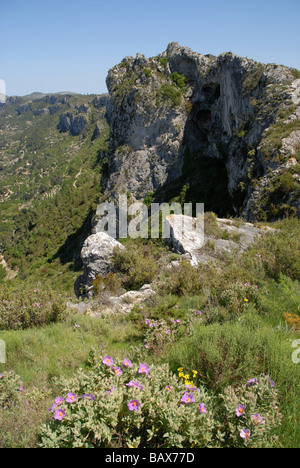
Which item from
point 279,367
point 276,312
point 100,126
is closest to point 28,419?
point 279,367

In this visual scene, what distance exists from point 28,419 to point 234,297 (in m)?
2.81

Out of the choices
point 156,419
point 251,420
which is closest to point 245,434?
point 251,420

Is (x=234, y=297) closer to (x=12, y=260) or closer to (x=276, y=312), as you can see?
(x=276, y=312)

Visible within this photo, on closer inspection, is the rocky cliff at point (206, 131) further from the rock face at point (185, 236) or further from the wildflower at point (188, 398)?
the wildflower at point (188, 398)

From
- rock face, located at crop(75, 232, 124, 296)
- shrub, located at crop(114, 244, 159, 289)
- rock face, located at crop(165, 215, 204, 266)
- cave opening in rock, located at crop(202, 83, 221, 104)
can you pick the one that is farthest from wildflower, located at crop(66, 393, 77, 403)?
cave opening in rock, located at crop(202, 83, 221, 104)

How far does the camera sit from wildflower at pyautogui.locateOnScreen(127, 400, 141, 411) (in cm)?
162

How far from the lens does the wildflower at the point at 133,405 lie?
5.31ft

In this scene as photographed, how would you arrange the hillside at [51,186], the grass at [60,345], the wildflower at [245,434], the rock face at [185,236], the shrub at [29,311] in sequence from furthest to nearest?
the hillside at [51,186]
the rock face at [185,236]
the shrub at [29,311]
the grass at [60,345]
the wildflower at [245,434]

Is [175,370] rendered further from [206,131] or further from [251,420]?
[206,131]

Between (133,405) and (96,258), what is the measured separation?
7.01 metres

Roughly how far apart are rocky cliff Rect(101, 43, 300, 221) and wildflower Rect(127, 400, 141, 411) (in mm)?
12582

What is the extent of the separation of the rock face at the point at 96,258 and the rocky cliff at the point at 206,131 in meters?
8.51

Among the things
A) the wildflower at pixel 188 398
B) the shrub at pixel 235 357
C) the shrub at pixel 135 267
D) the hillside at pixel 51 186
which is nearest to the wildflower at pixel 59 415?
the wildflower at pixel 188 398

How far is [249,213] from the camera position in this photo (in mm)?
14430
